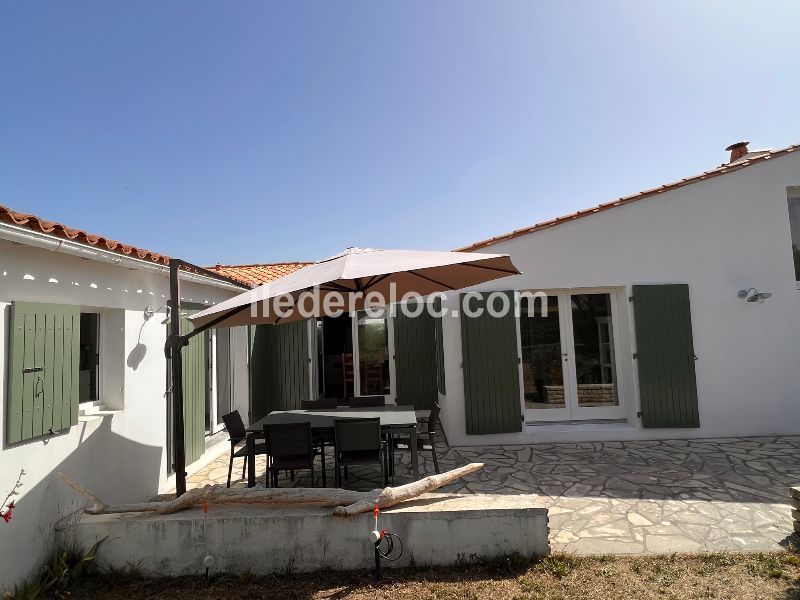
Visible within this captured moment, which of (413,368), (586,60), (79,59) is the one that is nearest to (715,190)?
(586,60)

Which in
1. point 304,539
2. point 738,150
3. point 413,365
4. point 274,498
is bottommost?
point 304,539

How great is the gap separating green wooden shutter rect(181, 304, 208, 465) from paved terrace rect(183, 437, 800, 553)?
429mm

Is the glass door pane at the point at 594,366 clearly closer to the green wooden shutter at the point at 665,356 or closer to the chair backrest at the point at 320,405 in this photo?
the green wooden shutter at the point at 665,356

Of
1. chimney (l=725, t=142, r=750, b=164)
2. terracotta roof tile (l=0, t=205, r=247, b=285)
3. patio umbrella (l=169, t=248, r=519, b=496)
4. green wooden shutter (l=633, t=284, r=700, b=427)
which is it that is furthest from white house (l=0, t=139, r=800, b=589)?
chimney (l=725, t=142, r=750, b=164)

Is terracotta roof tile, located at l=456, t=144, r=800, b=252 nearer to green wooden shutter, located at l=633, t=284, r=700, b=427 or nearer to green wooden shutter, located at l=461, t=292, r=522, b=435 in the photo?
green wooden shutter, located at l=461, t=292, r=522, b=435

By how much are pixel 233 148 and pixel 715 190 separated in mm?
9195

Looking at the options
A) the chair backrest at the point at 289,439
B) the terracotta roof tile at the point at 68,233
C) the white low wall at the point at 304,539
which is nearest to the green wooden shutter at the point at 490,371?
the chair backrest at the point at 289,439

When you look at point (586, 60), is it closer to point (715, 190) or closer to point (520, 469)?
point (715, 190)

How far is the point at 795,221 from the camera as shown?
7410 millimetres

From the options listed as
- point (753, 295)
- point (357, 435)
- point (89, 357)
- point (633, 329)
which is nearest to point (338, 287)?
point (357, 435)

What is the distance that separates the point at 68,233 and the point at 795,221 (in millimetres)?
10953

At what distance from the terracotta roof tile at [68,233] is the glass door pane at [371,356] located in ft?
18.4

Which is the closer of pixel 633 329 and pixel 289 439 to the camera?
pixel 289 439

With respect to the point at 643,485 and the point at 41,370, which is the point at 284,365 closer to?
the point at 41,370
